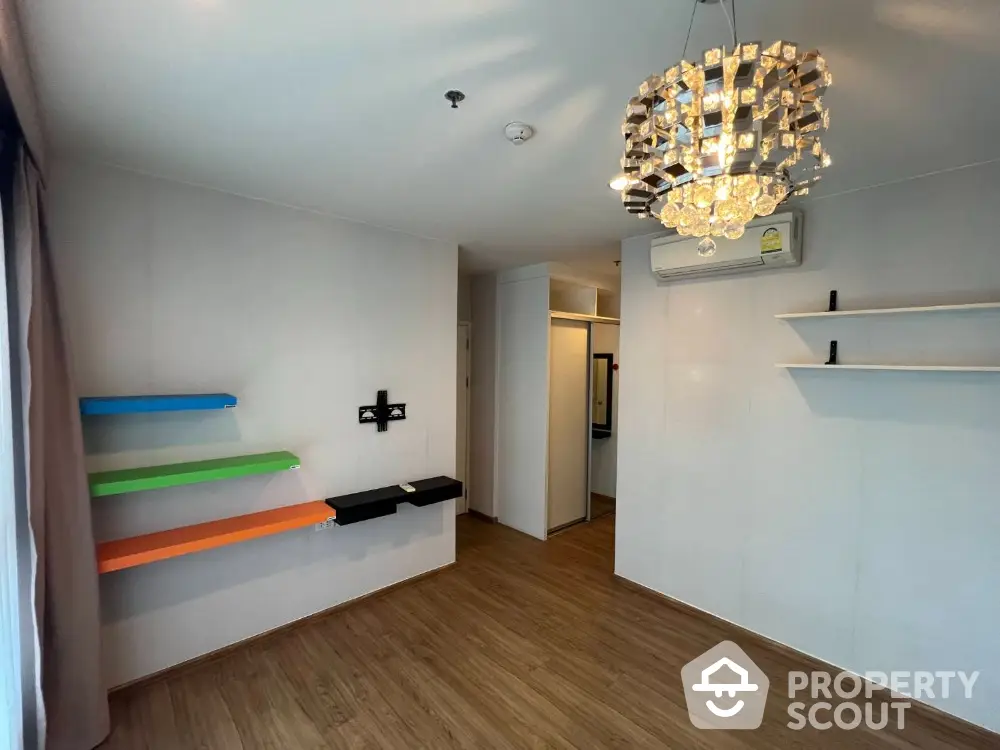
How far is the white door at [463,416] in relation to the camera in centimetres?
504

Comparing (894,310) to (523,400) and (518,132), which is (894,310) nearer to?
(518,132)

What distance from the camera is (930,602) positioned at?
2.26 meters

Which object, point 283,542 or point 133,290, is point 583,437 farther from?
point 133,290

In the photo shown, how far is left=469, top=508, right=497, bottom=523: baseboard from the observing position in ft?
16.0

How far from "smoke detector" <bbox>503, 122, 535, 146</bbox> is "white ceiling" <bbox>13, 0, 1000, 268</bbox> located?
4cm

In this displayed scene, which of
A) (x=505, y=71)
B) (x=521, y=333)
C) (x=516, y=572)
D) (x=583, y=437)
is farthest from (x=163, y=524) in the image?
(x=583, y=437)

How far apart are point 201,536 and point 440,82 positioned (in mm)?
2378

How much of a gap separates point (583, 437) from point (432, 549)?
2.05 m

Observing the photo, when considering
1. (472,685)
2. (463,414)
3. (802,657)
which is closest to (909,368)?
(802,657)

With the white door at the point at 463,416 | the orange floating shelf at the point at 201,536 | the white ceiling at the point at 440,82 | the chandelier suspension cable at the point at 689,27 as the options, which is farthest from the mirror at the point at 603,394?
the chandelier suspension cable at the point at 689,27

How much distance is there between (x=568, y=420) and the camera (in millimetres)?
4711

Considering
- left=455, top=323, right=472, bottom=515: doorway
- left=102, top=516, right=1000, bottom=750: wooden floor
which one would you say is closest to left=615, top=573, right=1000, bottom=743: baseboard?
left=102, top=516, right=1000, bottom=750: wooden floor

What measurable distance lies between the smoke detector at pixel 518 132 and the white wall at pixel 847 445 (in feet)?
5.77

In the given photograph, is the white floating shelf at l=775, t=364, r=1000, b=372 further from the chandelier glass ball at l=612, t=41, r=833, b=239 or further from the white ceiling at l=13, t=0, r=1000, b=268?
the chandelier glass ball at l=612, t=41, r=833, b=239
